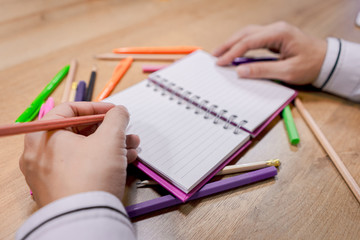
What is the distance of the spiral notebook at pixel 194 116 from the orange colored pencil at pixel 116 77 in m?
0.05

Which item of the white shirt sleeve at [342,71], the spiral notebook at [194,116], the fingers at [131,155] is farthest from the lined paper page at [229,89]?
the fingers at [131,155]

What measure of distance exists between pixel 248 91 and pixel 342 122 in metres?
0.21

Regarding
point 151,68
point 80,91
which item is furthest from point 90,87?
point 151,68

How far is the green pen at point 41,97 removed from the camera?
0.52m

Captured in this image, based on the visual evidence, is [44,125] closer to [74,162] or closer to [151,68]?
[74,162]

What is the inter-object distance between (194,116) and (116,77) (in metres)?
0.25

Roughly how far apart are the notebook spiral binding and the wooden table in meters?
0.06

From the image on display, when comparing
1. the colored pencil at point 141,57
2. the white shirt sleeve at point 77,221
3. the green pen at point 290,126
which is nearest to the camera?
the white shirt sleeve at point 77,221

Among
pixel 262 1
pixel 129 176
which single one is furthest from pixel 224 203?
pixel 262 1

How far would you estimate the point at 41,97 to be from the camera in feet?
1.86

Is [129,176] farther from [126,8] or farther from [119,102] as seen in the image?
[126,8]

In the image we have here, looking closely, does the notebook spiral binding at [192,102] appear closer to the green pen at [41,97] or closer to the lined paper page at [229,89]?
the lined paper page at [229,89]

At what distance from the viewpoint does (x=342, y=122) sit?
0.56 metres

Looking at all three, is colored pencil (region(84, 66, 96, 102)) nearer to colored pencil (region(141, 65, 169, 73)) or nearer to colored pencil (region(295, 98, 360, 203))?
colored pencil (region(141, 65, 169, 73))
